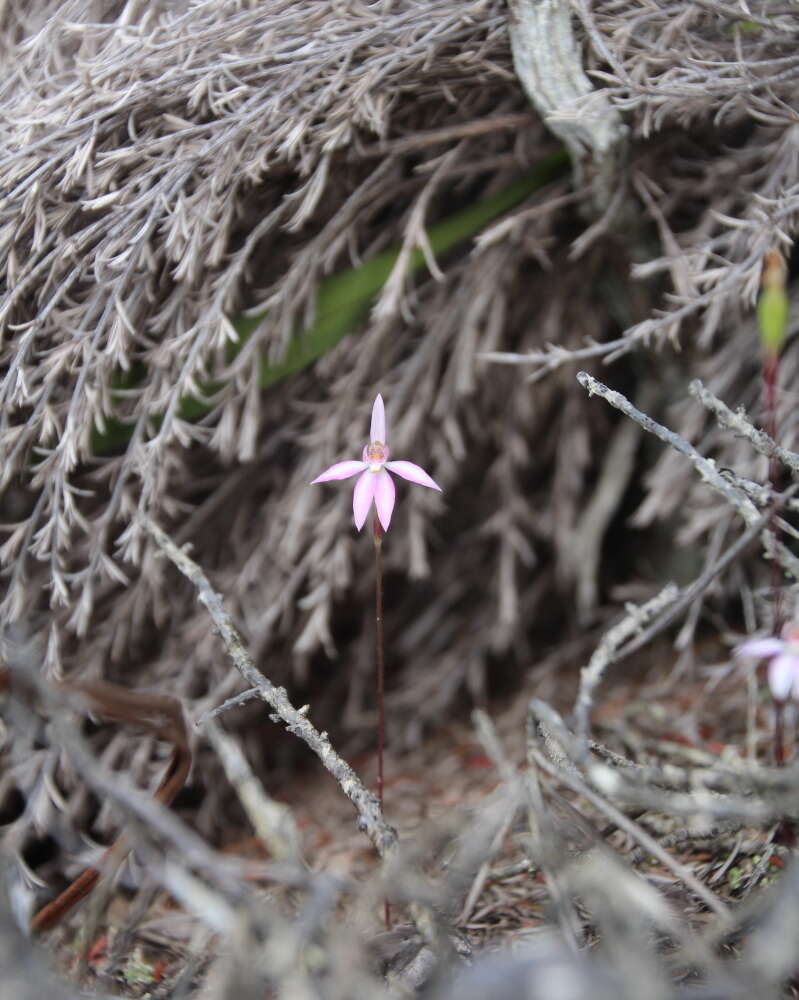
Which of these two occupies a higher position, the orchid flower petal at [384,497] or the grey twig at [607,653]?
the orchid flower petal at [384,497]

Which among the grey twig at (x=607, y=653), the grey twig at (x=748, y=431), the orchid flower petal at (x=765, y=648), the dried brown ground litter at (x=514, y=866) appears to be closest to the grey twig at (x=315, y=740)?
the dried brown ground litter at (x=514, y=866)

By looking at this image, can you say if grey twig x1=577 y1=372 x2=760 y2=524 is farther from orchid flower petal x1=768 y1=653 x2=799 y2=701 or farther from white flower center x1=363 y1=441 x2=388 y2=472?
white flower center x1=363 y1=441 x2=388 y2=472

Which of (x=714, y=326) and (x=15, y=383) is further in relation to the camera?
(x=714, y=326)

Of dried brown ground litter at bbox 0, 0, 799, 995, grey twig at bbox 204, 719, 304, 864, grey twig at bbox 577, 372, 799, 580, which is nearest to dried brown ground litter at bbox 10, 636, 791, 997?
grey twig at bbox 204, 719, 304, 864

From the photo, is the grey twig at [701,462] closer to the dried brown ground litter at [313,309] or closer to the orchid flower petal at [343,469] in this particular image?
the dried brown ground litter at [313,309]

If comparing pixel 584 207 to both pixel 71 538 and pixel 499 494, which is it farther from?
pixel 71 538

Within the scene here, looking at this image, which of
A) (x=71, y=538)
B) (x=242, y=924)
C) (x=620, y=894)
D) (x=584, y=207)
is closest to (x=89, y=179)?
(x=71, y=538)
